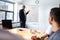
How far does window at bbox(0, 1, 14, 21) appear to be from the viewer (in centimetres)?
667

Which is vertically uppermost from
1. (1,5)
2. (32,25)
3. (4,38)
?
(1,5)

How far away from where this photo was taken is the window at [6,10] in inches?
262

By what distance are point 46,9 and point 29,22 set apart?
1.39 metres

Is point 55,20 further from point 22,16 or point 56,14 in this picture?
point 22,16


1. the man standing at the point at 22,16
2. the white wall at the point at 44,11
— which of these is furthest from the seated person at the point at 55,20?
the white wall at the point at 44,11

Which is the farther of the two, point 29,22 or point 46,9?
point 29,22

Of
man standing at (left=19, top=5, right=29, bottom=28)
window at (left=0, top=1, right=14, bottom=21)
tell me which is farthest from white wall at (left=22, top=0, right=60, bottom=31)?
window at (left=0, top=1, right=14, bottom=21)

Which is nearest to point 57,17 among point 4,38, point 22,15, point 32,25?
point 4,38

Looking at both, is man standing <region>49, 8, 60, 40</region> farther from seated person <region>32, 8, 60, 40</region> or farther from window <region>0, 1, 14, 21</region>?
window <region>0, 1, 14, 21</region>

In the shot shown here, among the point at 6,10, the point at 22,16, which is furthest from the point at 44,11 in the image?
the point at 6,10

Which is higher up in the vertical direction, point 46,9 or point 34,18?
point 46,9

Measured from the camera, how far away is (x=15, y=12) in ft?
24.2

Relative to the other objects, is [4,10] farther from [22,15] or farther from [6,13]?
[22,15]

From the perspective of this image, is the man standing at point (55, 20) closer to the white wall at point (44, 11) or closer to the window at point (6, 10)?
the window at point (6, 10)
